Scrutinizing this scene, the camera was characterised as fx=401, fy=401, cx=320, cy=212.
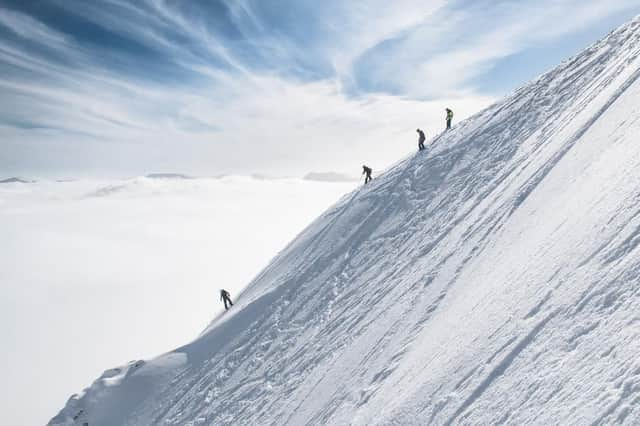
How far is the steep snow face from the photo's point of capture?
24.9ft

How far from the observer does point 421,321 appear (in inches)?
556

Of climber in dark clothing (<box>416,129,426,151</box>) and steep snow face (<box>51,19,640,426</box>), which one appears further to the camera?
climber in dark clothing (<box>416,129,426,151</box>)

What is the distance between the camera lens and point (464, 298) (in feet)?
42.2

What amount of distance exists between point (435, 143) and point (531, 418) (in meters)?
25.6

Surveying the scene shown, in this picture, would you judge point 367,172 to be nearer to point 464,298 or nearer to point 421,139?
point 421,139

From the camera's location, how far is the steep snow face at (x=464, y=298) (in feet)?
24.9

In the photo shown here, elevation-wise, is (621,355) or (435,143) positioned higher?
(435,143)

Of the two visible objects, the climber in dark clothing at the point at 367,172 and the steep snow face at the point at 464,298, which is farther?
the climber in dark clothing at the point at 367,172

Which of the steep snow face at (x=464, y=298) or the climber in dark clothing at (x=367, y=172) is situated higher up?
the climber in dark clothing at (x=367, y=172)

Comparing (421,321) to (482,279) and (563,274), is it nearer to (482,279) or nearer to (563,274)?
(482,279)

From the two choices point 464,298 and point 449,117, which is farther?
point 449,117

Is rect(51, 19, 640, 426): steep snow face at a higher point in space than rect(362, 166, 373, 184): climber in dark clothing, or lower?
lower

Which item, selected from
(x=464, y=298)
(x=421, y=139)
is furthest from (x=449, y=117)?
(x=464, y=298)

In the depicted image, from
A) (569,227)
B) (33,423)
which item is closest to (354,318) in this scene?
(569,227)
